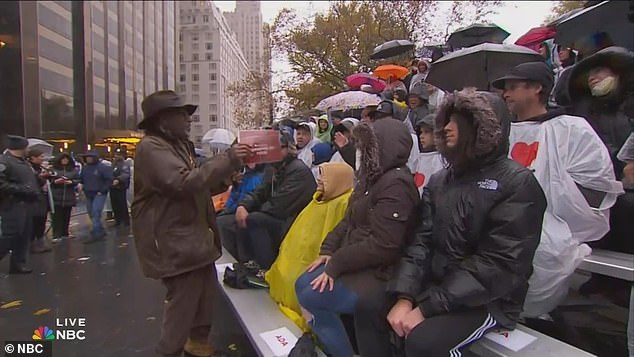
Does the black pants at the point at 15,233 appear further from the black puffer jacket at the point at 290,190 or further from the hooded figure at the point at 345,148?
the hooded figure at the point at 345,148

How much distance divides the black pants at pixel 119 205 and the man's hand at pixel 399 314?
420 inches

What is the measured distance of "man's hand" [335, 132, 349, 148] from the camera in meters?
4.98

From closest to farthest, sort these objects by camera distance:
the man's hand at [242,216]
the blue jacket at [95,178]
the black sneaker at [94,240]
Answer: the man's hand at [242,216], the black sneaker at [94,240], the blue jacket at [95,178]

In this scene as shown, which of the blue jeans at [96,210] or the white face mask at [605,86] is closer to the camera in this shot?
the white face mask at [605,86]

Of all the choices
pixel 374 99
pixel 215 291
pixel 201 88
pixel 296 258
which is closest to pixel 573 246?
pixel 296 258

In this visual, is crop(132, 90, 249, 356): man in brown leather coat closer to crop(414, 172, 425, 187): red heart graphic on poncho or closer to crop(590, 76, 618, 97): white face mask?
crop(414, 172, 425, 187): red heart graphic on poncho

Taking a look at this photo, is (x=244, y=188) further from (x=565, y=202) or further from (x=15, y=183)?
(x=15, y=183)

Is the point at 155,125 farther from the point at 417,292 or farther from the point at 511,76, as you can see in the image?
the point at 511,76

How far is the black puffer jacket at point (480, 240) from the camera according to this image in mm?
2131

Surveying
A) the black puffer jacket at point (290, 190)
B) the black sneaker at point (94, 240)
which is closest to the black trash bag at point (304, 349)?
the black puffer jacket at point (290, 190)

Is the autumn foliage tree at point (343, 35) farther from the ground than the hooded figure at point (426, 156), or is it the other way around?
the autumn foliage tree at point (343, 35)

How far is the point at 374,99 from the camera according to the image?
7.43 metres

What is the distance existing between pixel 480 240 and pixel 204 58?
12886 centimetres

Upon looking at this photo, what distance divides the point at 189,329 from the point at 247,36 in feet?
514
